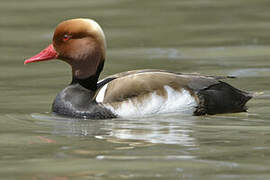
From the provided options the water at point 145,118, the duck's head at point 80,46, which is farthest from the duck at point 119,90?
the water at point 145,118

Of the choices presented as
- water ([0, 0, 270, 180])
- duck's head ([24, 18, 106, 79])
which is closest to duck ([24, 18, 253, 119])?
duck's head ([24, 18, 106, 79])

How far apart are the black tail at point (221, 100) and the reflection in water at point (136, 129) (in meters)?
0.23

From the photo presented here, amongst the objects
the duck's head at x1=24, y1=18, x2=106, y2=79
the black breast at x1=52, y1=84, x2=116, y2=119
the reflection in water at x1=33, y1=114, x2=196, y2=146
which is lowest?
the reflection in water at x1=33, y1=114, x2=196, y2=146

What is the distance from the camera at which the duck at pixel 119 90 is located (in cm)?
727

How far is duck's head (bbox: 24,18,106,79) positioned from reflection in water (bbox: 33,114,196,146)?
1.79 ft

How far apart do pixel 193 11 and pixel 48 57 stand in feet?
18.5

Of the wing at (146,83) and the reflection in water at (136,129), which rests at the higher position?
the wing at (146,83)

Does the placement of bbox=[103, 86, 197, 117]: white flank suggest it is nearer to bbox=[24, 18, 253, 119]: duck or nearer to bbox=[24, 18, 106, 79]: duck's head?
bbox=[24, 18, 253, 119]: duck

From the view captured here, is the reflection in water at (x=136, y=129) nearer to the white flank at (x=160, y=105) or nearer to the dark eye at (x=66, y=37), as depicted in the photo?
the white flank at (x=160, y=105)

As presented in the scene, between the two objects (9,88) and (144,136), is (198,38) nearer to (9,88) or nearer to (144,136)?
(9,88)

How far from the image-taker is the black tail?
292 inches

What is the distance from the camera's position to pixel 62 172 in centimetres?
540

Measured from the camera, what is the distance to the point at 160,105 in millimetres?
7312

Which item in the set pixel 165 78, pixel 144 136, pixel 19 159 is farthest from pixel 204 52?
pixel 19 159
